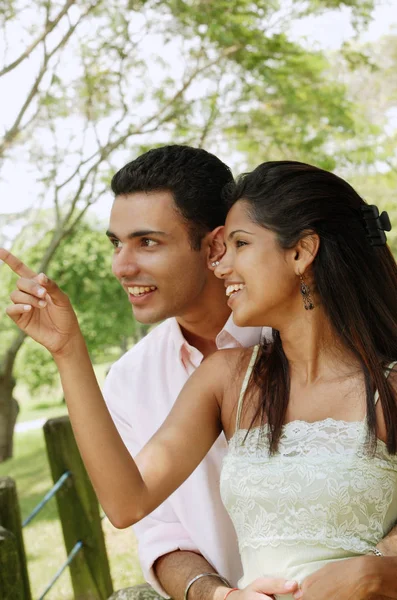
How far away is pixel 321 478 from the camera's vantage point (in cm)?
224

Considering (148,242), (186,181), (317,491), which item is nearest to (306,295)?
(317,491)

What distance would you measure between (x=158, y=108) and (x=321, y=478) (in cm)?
832

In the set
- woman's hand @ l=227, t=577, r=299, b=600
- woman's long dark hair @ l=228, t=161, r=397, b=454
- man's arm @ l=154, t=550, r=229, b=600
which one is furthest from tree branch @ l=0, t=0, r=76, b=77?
woman's hand @ l=227, t=577, r=299, b=600

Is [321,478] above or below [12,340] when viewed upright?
below

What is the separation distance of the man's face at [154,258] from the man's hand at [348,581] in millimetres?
1092

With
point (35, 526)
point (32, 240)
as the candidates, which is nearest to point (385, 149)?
point (32, 240)

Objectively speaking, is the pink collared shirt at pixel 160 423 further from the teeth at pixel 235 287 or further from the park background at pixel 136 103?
the park background at pixel 136 103

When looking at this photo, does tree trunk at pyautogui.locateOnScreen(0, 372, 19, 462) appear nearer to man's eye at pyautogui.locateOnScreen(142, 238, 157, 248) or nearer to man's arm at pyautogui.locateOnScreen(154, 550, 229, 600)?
man's eye at pyautogui.locateOnScreen(142, 238, 157, 248)

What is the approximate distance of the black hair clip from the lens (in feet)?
8.27

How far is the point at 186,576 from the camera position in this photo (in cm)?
258

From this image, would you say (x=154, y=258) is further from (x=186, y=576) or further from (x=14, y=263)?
(x=186, y=576)

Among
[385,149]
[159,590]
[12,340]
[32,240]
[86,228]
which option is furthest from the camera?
[385,149]

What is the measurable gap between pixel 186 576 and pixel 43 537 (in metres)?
7.06

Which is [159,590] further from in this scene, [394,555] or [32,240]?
[32,240]
